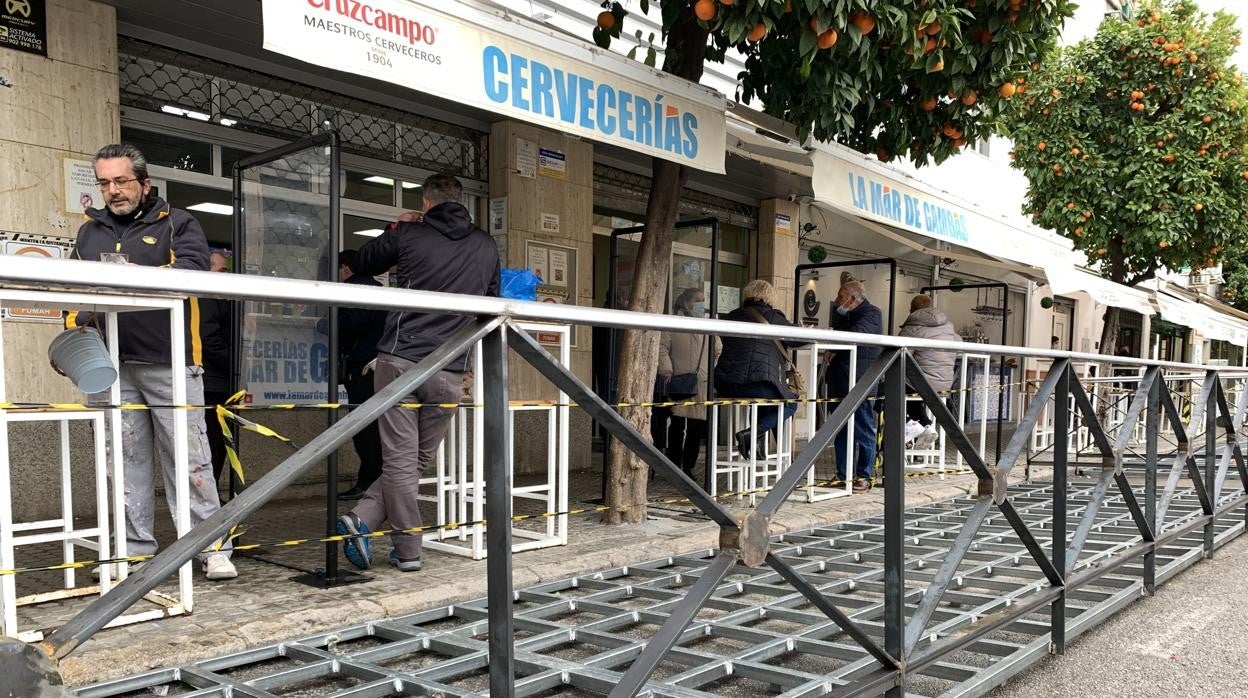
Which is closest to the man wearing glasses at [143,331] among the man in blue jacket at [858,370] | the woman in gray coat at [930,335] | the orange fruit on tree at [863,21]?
the orange fruit on tree at [863,21]

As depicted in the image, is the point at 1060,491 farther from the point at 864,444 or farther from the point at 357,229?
the point at 357,229

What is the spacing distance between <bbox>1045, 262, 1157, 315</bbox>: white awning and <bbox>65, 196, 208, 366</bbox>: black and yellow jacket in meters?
7.51

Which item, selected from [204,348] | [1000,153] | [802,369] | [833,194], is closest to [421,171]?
[204,348]

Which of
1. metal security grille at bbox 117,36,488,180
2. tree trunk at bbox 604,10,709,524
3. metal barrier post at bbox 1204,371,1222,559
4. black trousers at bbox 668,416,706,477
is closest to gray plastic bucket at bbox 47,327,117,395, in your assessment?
metal security grille at bbox 117,36,488,180

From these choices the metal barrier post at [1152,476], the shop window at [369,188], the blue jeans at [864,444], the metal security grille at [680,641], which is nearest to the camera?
the metal security grille at [680,641]

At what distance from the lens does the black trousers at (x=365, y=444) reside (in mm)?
6055

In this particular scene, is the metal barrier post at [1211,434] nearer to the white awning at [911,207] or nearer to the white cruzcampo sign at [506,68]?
the white awning at [911,207]

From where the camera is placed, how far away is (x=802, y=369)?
10.9 metres

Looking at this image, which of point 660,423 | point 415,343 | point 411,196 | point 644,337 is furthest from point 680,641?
point 411,196

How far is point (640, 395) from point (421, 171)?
9.30 feet

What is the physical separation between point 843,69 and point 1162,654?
10.4ft

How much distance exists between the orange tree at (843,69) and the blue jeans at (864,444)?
215 cm

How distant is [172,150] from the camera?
5.73 metres

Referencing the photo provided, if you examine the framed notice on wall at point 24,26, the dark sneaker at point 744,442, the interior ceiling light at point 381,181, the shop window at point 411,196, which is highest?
the framed notice on wall at point 24,26
